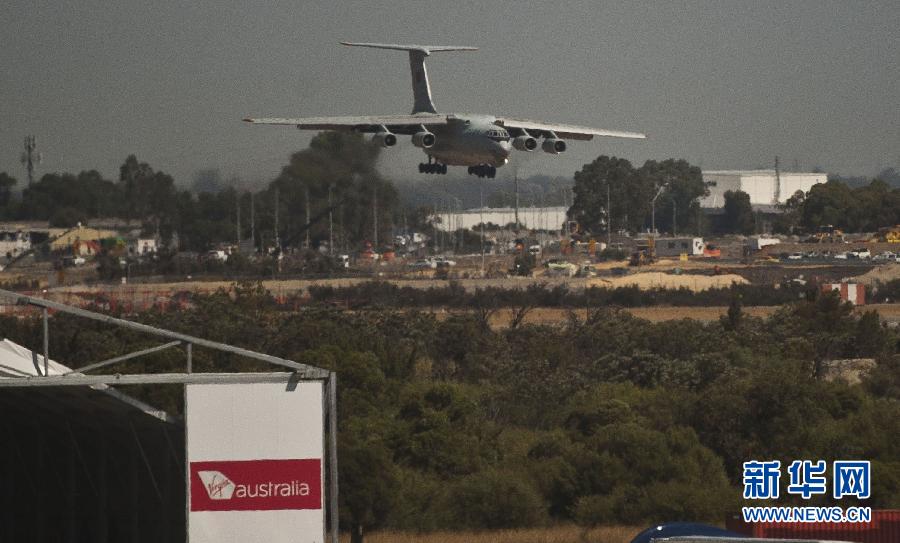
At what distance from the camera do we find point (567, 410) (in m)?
41.2

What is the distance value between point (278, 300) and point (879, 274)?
32752mm

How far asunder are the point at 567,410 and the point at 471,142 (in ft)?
32.1

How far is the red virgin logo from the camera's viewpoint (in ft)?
67.0

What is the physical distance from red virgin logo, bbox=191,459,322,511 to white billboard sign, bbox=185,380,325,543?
0.04 feet

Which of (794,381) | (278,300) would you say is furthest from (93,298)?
(794,381)

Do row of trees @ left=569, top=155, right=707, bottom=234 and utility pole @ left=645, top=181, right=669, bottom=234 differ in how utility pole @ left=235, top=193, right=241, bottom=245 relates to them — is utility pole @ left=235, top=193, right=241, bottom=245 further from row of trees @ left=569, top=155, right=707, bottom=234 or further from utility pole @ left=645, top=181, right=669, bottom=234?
utility pole @ left=645, top=181, right=669, bottom=234

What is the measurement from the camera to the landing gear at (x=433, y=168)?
52.3 m

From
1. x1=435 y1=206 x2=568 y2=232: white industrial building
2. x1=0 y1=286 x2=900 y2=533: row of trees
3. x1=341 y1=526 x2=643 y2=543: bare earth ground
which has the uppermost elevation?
x1=435 y1=206 x2=568 y2=232: white industrial building

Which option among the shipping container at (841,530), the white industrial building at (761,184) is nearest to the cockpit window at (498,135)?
the shipping container at (841,530)

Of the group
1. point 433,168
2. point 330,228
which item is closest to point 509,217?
point 330,228

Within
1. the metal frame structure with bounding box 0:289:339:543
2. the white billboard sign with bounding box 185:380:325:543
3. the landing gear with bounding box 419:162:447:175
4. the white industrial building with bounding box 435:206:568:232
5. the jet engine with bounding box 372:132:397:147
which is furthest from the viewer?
the white industrial building with bounding box 435:206:568:232

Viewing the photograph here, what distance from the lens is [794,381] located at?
3778cm

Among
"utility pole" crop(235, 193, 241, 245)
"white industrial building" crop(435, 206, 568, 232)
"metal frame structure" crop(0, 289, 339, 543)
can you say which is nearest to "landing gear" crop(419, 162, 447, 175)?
"utility pole" crop(235, 193, 241, 245)

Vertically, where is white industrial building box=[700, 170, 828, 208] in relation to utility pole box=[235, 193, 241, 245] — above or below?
above
